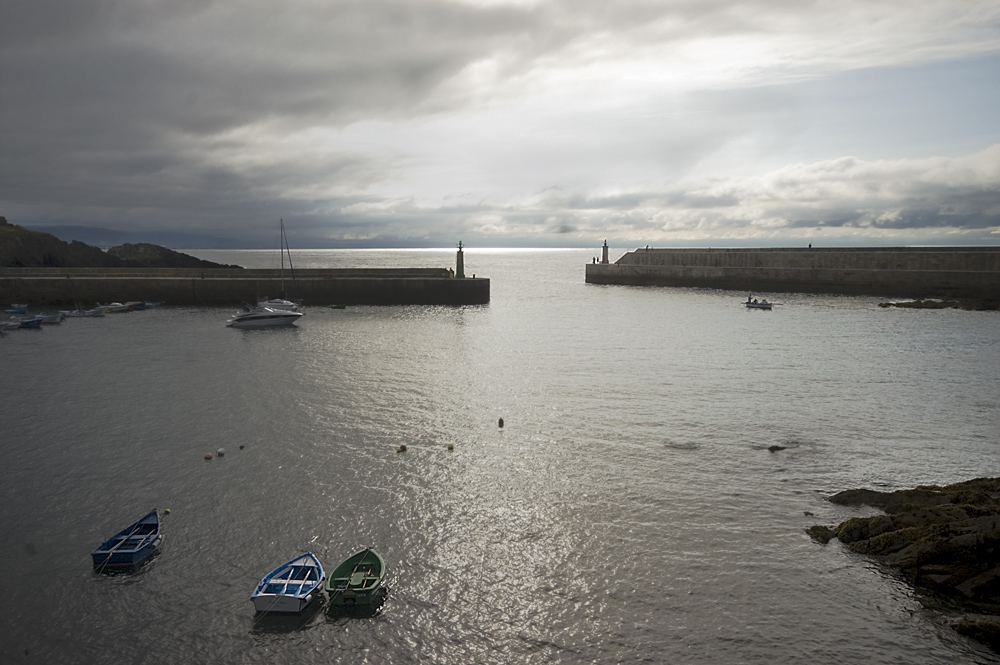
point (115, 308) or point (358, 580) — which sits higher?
point (115, 308)

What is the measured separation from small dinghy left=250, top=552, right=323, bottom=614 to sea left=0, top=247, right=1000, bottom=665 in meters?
Answer: 0.32

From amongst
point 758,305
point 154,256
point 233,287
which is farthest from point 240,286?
point 154,256

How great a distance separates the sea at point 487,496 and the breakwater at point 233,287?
24875 mm

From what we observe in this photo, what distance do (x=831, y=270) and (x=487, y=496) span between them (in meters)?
Result: 62.2

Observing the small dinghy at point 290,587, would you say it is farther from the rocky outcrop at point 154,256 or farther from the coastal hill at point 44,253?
the rocky outcrop at point 154,256

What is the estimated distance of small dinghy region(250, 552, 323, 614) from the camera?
9.99 meters

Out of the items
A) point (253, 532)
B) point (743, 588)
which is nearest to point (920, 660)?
point (743, 588)

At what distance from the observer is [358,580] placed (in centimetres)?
1062

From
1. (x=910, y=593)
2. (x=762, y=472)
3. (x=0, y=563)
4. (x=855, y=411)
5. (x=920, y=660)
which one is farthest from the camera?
(x=855, y=411)

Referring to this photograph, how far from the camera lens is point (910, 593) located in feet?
35.1

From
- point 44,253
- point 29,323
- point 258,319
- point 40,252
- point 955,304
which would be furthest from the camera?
point 44,253

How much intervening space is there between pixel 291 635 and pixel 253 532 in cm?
366

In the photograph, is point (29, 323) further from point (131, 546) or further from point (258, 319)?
point (131, 546)

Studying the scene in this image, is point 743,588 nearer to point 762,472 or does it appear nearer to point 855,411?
point 762,472
